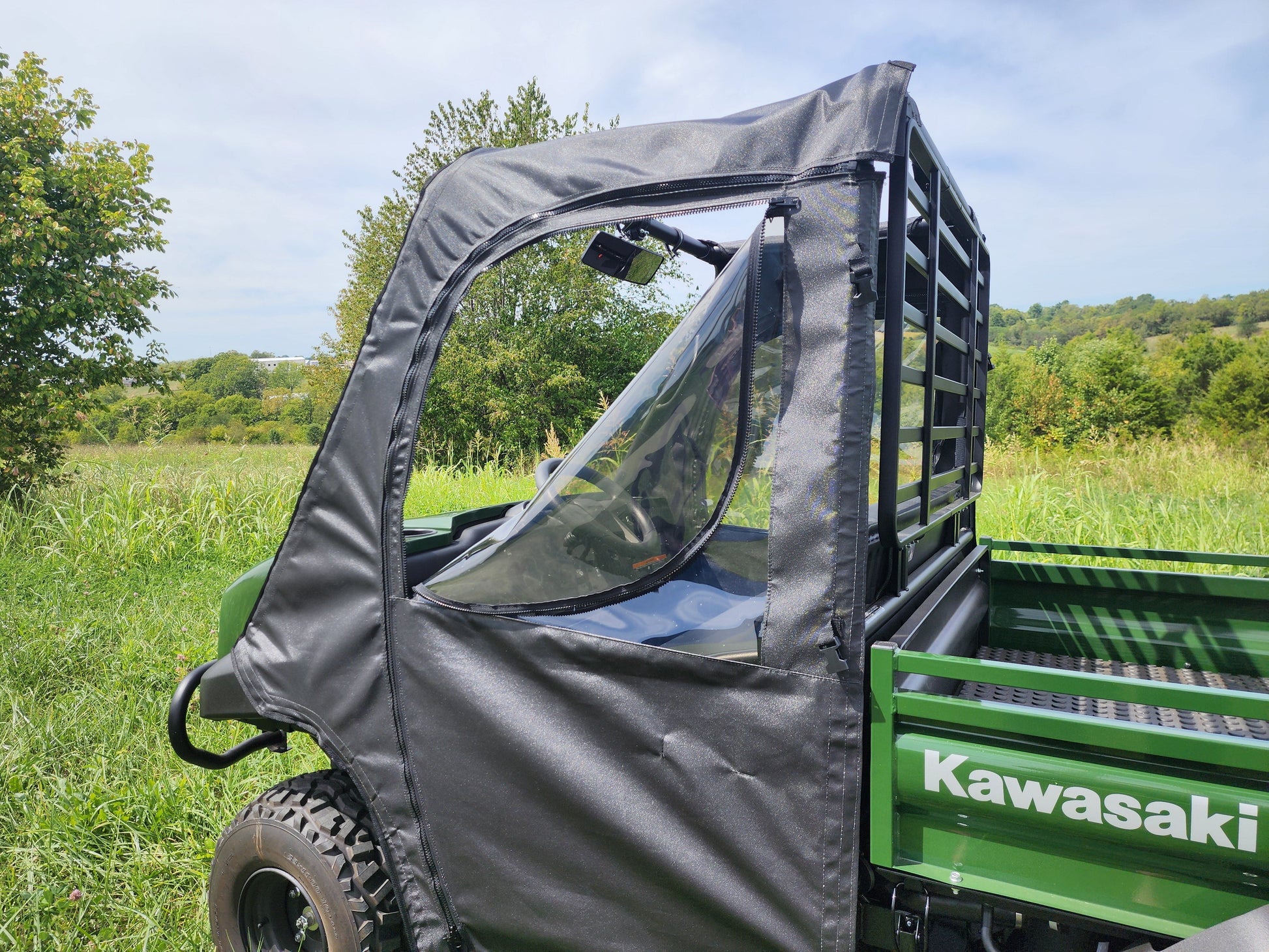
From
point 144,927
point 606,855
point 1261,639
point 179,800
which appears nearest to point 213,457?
point 179,800

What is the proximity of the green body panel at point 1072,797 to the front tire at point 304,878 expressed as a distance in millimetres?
1139

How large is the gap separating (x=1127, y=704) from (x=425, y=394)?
5.04ft

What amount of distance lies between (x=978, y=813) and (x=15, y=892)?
2.84 metres

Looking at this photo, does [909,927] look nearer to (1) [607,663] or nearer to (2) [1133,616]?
(1) [607,663]

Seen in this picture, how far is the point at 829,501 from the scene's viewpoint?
1324 millimetres

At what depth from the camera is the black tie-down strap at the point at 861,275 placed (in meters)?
1.31

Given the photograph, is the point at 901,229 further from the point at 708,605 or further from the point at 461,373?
the point at 461,373

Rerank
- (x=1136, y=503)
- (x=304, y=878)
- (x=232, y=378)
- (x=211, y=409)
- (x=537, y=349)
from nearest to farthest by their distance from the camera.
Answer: (x=304, y=878) < (x=1136, y=503) < (x=537, y=349) < (x=211, y=409) < (x=232, y=378)

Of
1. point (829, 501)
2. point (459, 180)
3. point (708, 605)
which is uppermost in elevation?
point (459, 180)

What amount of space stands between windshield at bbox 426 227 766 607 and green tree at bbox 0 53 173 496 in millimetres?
8220

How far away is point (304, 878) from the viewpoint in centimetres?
181

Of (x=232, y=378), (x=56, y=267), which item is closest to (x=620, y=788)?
(x=56, y=267)

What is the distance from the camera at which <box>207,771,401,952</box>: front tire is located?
177cm

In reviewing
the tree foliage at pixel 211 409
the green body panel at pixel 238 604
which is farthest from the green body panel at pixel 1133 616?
the tree foliage at pixel 211 409
